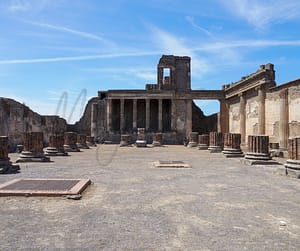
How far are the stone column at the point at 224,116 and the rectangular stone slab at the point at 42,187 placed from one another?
97.1ft

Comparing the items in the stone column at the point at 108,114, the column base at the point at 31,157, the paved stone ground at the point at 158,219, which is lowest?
the paved stone ground at the point at 158,219

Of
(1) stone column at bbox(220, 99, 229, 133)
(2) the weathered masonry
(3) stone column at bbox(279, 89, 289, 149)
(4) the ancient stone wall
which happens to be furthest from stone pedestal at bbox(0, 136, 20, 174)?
(1) stone column at bbox(220, 99, 229, 133)

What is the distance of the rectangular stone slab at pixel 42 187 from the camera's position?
5.87 m

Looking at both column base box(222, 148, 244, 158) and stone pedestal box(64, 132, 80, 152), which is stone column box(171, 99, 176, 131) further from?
column base box(222, 148, 244, 158)

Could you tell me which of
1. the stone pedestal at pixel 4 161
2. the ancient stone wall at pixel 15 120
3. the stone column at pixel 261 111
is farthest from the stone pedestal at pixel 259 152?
the ancient stone wall at pixel 15 120

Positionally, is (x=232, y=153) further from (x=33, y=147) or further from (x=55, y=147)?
(x=33, y=147)

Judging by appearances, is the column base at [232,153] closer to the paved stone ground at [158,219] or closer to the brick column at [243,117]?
the paved stone ground at [158,219]

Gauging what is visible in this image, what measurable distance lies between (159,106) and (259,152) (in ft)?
84.4

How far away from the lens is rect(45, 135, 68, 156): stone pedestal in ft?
52.4

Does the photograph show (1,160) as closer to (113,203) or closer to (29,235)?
(113,203)

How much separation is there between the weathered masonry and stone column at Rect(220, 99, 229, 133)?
965mm

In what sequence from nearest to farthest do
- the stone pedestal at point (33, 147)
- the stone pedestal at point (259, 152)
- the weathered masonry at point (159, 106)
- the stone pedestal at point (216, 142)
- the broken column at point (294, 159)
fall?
the broken column at point (294, 159) < the stone pedestal at point (259, 152) < the stone pedestal at point (33, 147) < the stone pedestal at point (216, 142) < the weathered masonry at point (159, 106)

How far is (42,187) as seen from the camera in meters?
6.58

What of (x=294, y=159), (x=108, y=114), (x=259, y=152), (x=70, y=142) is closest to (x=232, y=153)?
(x=259, y=152)
